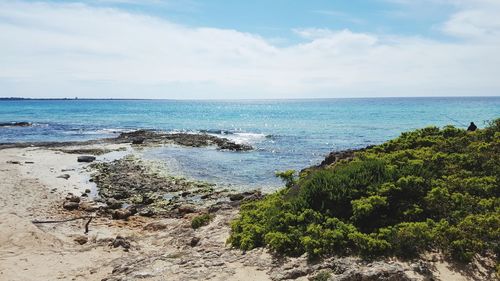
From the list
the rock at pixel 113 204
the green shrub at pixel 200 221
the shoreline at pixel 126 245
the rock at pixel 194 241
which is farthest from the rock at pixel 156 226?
the rock at pixel 113 204

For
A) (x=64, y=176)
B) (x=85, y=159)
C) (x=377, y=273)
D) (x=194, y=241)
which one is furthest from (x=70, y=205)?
(x=85, y=159)

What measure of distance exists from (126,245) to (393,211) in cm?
820

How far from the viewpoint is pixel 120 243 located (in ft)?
45.4

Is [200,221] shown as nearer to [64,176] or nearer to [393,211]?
[393,211]

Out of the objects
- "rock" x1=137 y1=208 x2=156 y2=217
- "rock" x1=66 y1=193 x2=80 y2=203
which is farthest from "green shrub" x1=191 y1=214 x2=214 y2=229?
"rock" x1=66 y1=193 x2=80 y2=203

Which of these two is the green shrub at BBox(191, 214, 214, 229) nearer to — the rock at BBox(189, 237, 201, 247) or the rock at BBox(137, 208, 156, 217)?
the rock at BBox(189, 237, 201, 247)

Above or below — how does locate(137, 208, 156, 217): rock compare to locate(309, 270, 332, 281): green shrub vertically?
below

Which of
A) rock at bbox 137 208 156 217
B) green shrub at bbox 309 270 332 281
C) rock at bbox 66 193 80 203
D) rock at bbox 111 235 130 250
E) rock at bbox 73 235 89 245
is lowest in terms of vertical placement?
rock at bbox 137 208 156 217

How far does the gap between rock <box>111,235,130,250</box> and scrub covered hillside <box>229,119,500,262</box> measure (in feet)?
12.8

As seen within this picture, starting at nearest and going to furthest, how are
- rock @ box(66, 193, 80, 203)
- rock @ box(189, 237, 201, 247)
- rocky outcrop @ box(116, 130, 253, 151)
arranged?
rock @ box(189, 237, 201, 247), rock @ box(66, 193, 80, 203), rocky outcrop @ box(116, 130, 253, 151)

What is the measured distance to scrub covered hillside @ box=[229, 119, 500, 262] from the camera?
29.7ft

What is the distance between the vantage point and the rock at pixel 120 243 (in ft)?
45.1

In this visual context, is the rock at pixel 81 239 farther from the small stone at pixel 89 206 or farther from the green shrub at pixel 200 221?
the small stone at pixel 89 206

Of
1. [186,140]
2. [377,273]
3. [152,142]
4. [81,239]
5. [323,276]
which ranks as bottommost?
[152,142]
